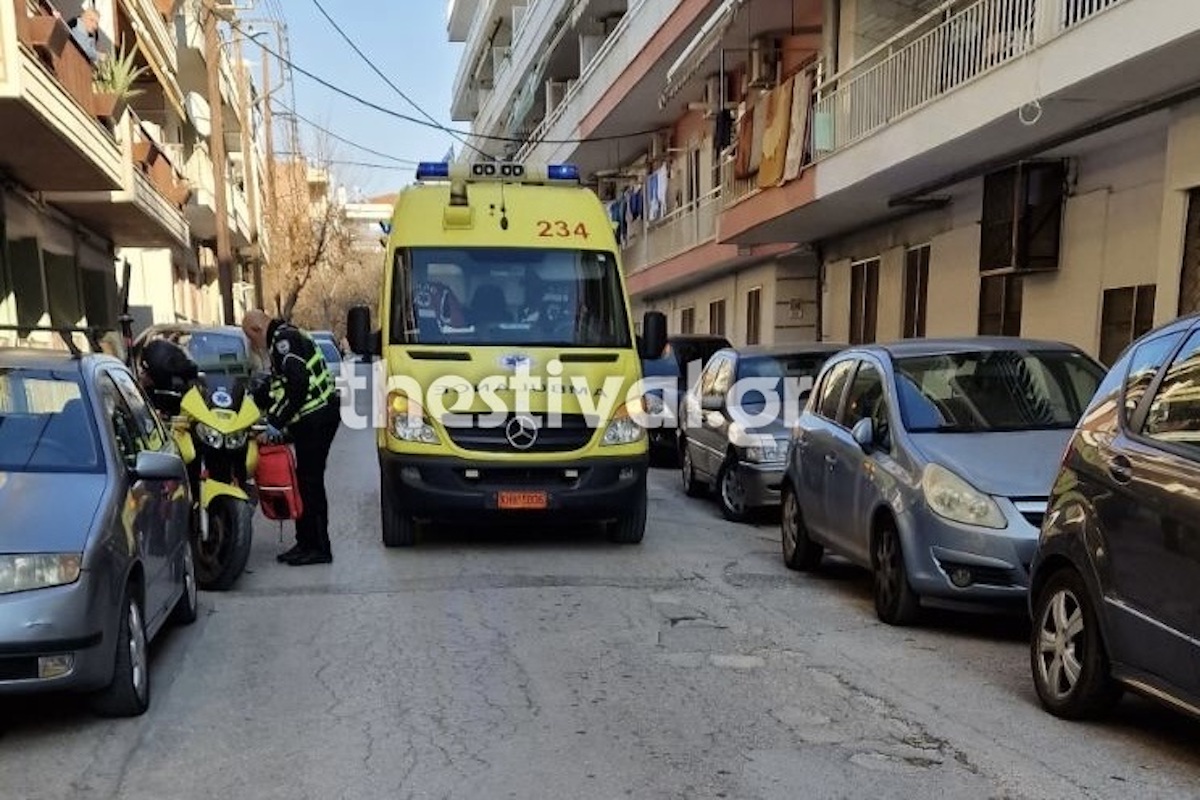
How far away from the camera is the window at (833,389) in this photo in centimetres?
755

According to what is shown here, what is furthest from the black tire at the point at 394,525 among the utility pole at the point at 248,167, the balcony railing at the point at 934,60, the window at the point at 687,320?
the utility pole at the point at 248,167

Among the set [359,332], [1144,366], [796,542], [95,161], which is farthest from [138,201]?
[1144,366]

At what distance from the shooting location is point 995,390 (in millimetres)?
6711

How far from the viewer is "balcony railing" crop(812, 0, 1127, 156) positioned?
9391mm

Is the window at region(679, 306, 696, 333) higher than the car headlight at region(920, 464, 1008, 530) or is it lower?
higher

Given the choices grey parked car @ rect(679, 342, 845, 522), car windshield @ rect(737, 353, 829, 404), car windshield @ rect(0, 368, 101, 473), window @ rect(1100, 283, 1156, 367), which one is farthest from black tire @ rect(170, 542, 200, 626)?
window @ rect(1100, 283, 1156, 367)

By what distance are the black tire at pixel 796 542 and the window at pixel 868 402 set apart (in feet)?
2.85

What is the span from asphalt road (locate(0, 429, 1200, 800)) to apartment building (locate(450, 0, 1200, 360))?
5015 mm

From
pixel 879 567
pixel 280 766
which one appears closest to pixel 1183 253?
pixel 879 567

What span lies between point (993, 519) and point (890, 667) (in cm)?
96

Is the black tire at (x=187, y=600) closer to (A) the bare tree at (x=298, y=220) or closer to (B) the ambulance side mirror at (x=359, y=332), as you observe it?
(B) the ambulance side mirror at (x=359, y=332)

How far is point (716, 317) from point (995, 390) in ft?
60.6

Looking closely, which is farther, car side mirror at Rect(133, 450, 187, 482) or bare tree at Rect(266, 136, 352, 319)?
bare tree at Rect(266, 136, 352, 319)

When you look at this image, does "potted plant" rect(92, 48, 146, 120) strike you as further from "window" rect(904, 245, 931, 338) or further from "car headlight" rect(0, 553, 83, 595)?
"car headlight" rect(0, 553, 83, 595)
